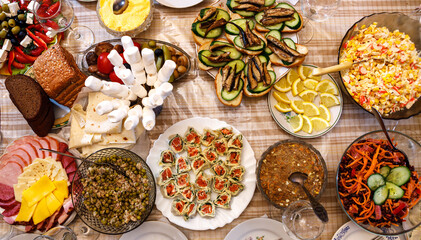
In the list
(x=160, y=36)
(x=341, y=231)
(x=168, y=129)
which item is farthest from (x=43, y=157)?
(x=341, y=231)

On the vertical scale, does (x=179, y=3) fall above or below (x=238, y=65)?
above

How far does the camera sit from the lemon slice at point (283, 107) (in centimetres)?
226

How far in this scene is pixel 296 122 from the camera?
7.39ft

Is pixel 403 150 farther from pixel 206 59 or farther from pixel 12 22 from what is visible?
pixel 12 22

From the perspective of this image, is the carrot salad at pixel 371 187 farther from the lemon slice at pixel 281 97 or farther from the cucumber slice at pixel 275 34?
the cucumber slice at pixel 275 34

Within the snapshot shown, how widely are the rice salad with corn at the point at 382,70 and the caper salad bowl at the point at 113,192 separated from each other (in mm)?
1521

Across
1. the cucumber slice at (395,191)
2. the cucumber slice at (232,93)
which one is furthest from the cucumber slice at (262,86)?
the cucumber slice at (395,191)

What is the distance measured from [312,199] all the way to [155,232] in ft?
3.49

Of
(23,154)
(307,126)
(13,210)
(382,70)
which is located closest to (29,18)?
(23,154)

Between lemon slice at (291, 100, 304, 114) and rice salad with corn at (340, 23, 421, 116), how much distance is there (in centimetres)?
33

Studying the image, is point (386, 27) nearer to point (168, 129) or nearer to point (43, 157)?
point (168, 129)

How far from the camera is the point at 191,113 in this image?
237cm

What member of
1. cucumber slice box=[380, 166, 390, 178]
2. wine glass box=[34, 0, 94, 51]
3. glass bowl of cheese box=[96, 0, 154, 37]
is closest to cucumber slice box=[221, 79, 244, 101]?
glass bowl of cheese box=[96, 0, 154, 37]

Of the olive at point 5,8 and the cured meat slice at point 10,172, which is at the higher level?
the olive at point 5,8
